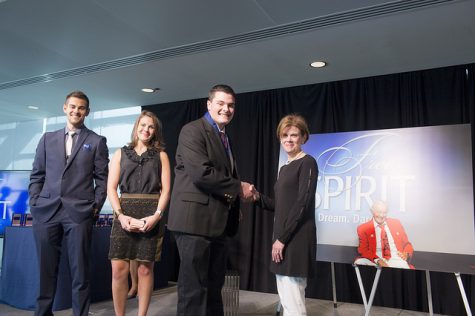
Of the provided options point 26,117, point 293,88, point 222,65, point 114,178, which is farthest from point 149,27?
point 26,117

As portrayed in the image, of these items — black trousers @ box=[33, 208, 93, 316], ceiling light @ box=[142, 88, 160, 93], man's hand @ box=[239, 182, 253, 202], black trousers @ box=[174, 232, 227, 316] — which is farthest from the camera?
ceiling light @ box=[142, 88, 160, 93]

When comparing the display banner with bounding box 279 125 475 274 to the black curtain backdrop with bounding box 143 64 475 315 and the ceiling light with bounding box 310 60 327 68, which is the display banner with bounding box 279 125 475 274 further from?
the black curtain backdrop with bounding box 143 64 475 315

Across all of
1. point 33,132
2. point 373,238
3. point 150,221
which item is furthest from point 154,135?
point 33,132

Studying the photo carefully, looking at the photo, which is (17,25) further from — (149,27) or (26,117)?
(26,117)

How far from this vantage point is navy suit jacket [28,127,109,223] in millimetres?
2273

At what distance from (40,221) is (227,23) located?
192 centimetres

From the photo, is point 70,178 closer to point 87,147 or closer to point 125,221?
point 87,147

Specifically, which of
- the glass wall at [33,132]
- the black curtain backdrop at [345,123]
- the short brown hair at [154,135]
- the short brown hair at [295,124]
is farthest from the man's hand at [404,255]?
the glass wall at [33,132]

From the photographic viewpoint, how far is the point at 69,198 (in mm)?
2270

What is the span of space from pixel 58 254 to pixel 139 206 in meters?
0.56

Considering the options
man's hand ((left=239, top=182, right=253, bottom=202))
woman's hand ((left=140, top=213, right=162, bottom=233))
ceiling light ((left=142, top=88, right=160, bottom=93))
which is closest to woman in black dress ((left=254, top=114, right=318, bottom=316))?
man's hand ((left=239, top=182, right=253, bottom=202))

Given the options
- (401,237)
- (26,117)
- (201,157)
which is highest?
(26,117)

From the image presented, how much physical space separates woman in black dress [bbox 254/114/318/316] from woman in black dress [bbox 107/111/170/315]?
74cm

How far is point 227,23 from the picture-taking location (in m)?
2.95
